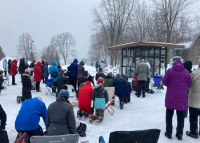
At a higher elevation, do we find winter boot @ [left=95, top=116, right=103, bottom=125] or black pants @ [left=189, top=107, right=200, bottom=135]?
black pants @ [left=189, top=107, right=200, bottom=135]

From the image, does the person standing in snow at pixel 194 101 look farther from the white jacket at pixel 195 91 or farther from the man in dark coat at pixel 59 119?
the man in dark coat at pixel 59 119

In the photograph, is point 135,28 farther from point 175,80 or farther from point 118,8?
point 175,80

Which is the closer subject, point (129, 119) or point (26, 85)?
point (129, 119)

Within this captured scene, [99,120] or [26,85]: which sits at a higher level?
[26,85]

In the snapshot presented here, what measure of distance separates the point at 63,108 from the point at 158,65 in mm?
12833

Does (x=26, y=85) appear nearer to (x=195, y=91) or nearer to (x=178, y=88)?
(x=178, y=88)

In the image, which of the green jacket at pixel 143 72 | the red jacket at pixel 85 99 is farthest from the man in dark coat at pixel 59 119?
the green jacket at pixel 143 72

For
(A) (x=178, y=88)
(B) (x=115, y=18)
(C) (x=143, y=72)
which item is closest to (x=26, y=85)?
(C) (x=143, y=72)

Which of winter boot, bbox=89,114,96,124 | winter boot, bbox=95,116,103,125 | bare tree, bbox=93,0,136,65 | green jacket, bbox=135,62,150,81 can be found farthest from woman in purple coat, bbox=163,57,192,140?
bare tree, bbox=93,0,136,65

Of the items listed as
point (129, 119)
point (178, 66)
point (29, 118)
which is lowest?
point (129, 119)

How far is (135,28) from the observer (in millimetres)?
35562

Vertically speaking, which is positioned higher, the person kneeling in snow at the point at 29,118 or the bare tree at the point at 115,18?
the bare tree at the point at 115,18

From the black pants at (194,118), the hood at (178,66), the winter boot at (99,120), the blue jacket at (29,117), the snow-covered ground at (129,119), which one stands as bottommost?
the snow-covered ground at (129,119)

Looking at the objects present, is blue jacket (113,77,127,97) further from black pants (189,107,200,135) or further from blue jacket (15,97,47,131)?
blue jacket (15,97,47,131)
